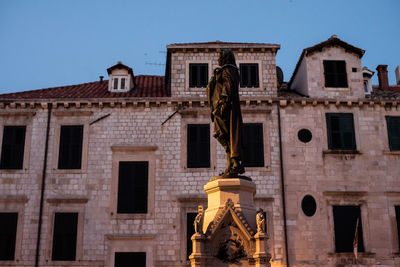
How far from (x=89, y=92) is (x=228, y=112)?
17.6 m

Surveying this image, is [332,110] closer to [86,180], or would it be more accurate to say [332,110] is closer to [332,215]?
[332,215]

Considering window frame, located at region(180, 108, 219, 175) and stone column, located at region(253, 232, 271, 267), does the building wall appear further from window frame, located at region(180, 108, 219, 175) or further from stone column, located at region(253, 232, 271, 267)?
stone column, located at region(253, 232, 271, 267)

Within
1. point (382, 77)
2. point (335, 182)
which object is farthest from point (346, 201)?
point (382, 77)

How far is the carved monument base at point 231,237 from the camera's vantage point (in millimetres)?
8508

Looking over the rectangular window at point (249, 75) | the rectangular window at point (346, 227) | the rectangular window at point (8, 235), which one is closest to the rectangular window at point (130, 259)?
the rectangular window at point (8, 235)

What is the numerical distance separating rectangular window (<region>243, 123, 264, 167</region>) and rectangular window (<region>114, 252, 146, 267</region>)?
6726 millimetres

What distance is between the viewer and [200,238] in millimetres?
8586

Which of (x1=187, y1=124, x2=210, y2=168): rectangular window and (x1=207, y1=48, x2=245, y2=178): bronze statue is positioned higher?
(x1=187, y1=124, x2=210, y2=168): rectangular window

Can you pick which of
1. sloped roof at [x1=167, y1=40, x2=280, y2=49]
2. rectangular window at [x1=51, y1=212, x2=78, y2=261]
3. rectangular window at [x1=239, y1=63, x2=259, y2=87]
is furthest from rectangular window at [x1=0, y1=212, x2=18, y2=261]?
rectangular window at [x1=239, y1=63, x2=259, y2=87]

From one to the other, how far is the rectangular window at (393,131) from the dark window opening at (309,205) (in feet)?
16.8

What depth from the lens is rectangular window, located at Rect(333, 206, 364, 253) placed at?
2211cm

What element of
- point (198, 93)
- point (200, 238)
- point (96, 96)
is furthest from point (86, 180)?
point (200, 238)

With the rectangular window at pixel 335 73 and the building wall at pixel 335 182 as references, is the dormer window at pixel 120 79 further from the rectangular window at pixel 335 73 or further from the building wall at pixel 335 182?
the rectangular window at pixel 335 73

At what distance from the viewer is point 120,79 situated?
26125 mm
